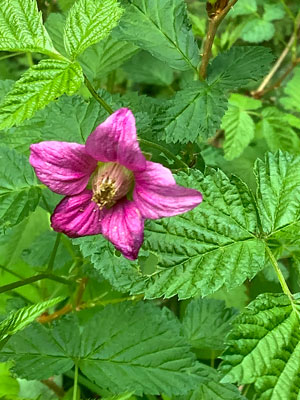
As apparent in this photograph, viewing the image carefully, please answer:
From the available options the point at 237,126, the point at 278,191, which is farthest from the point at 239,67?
the point at 237,126

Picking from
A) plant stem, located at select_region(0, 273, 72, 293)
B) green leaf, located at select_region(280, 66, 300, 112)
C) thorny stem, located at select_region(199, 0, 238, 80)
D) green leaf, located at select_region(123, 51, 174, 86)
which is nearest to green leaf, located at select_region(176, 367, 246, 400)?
plant stem, located at select_region(0, 273, 72, 293)

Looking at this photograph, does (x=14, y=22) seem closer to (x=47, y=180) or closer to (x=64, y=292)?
(x=47, y=180)

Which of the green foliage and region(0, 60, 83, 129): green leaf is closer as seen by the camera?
region(0, 60, 83, 129): green leaf

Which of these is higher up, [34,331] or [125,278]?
[125,278]

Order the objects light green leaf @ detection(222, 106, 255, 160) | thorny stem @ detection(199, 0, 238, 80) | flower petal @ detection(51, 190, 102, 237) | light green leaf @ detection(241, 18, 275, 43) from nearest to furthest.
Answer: flower petal @ detection(51, 190, 102, 237) → thorny stem @ detection(199, 0, 238, 80) → light green leaf @ detection(222, 106, 255, 160) → light green leaf @ detection(241, 18, 275, 43)

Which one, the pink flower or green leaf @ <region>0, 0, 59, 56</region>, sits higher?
green leaf @ <region>0, 0, 59, 56</region>

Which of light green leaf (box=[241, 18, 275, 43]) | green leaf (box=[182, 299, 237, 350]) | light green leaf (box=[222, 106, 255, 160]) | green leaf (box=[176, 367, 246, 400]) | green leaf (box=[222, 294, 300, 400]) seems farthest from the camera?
light green leaf (box=[241, 18, 275, 43])

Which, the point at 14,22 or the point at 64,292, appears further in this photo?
the point at 64,292

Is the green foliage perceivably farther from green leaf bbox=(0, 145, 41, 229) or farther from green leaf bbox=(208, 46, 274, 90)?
green leaf bbox=(0, 145, 41, 229)

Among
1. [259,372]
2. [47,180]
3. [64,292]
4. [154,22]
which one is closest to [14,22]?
[47,180]
